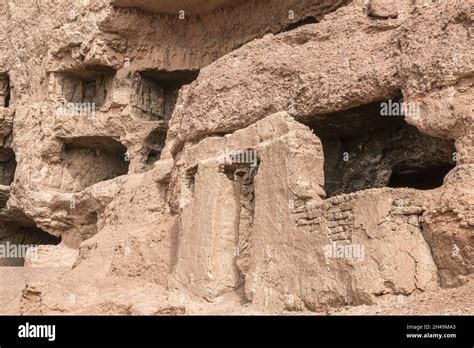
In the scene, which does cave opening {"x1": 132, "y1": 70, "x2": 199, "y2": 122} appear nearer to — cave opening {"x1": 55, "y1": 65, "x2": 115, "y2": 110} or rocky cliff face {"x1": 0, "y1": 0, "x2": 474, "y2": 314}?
cave opening {"x1": 55, "y1": 65, "x2": 115, "y2": 110}

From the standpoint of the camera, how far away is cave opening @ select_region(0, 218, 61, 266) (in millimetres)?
19562

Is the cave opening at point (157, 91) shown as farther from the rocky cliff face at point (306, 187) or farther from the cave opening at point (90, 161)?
the rocky cliff face at point (306, 187)

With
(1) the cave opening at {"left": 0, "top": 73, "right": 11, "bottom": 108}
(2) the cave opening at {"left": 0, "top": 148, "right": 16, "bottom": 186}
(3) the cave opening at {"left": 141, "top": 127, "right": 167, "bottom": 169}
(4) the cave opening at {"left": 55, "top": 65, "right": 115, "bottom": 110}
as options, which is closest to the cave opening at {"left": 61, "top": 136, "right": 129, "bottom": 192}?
(3) the cave opening at {"left": 141, "top": 127, "right": 167, "bottom": 169}

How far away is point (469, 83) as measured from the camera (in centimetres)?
723

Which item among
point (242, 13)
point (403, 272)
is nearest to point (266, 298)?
point (403, 272)

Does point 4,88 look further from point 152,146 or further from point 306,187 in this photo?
point 306,187

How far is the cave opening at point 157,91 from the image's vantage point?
1805cm

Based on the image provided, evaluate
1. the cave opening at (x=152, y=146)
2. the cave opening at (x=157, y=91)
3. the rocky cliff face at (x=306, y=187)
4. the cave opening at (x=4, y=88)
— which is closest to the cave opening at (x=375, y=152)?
the rocky cliff face at (x=306, y=187)

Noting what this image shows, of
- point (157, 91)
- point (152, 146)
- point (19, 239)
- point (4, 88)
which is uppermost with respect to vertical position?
point (4, 88)

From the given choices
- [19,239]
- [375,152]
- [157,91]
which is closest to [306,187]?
[375,152]

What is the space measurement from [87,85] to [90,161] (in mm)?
2125

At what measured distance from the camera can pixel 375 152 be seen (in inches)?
381

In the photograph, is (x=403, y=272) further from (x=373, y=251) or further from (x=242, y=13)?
(x=242, y=13)

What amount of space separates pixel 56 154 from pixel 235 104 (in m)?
9.72
